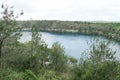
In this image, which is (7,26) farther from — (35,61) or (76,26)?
(76,26)

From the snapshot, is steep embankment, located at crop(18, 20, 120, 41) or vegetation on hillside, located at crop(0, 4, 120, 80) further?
steep embankment, located at crop(18, 20, 120, 41)

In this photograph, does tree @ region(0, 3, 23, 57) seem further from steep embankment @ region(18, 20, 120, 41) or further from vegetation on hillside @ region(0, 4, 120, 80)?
steep embankment @ region(18, 20, 120, 41)

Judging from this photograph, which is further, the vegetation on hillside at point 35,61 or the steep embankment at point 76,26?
the steep embankment at point 76,26

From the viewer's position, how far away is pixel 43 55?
39.8 meters

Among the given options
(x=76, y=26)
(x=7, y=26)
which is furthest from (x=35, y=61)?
(x=76, y=26)

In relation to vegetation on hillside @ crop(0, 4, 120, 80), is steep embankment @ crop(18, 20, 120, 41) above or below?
below

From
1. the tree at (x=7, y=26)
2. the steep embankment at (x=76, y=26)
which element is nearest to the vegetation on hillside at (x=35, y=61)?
the tree at (x=7, y=26)

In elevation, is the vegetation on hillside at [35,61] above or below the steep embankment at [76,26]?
above

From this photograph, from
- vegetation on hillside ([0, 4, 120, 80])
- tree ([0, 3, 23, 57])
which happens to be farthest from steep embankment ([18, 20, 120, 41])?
tree ([0, 3, 23, 57])

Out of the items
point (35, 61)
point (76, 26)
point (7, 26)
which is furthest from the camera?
point (76, 26)

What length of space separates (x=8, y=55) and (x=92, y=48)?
9.83 m

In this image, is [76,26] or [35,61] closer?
[35,61]

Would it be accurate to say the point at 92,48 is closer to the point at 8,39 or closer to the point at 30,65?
the point at 8,39

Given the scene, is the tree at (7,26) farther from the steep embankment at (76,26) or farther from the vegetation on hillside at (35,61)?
the steep embankment at (76,26)
